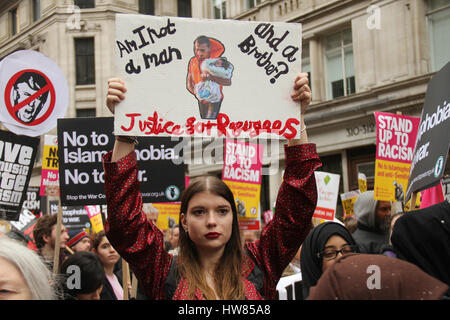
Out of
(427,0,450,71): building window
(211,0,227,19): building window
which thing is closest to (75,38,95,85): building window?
(211,0,227,19): building window

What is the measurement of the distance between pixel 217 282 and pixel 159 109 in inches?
36.0

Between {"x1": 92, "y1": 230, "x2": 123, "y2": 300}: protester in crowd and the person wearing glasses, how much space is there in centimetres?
190

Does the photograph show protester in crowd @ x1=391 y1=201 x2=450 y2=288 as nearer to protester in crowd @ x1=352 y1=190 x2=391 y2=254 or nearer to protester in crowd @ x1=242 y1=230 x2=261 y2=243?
protester in crowd @ x1=352 y1=190 x2=391 y2=254

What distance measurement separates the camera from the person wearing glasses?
3.43m

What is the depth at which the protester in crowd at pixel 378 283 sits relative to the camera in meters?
1.07

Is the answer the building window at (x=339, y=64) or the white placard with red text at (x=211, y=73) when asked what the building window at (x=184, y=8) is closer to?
the building window at (x=339, y=64)

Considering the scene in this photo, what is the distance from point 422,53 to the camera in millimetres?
13320

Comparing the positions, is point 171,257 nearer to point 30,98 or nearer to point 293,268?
point 30,98

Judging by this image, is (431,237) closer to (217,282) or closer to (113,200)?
(217,282)

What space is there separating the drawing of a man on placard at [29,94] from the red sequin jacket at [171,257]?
2.58 meters

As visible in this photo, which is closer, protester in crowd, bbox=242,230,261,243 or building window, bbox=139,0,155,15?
protester in crowd, bbox=242,230,261,243

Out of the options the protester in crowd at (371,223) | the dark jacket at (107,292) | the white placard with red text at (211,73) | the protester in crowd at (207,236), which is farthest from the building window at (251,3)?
the protester in crowd at (207,236)

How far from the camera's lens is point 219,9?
19.5m

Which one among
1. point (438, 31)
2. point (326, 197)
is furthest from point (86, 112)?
point (326, 197)
